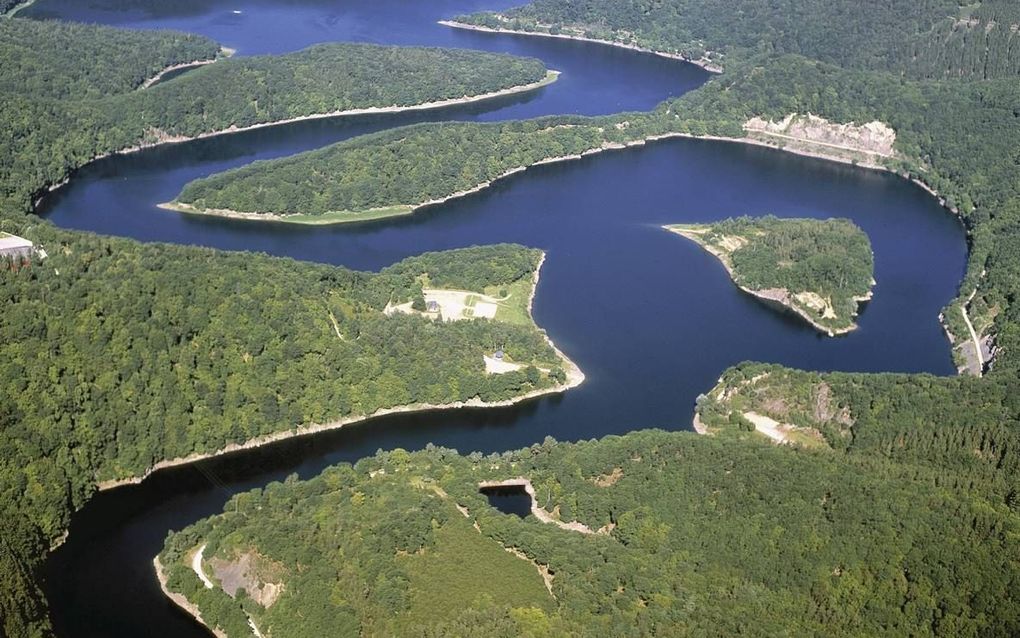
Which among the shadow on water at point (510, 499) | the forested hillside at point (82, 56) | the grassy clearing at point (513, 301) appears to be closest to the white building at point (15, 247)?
the grassy clearing at point (513, 301)

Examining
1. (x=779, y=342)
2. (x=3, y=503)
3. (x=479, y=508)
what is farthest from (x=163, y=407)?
(x=779, y=342)

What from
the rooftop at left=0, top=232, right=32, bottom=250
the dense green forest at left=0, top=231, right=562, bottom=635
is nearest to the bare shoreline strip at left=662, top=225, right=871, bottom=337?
the dense green forest at left=0, top=231, right=562, bottom=635

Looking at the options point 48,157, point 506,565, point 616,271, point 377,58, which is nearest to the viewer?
point 506,565

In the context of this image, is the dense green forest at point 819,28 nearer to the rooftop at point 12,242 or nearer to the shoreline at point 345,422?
the shoreline at point 345,422

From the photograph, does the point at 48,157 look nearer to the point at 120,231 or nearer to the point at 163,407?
the point at 120,231

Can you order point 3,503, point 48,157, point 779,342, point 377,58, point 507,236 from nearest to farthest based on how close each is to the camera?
point 3,503 < point 779,342 < point 507,236 < point 48,157 < point 377,58

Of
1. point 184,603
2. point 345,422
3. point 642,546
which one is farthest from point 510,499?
point 184,603

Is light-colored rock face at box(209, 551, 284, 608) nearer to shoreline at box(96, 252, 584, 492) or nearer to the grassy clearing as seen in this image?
shoreline at box(96, 252, 584, 492)
